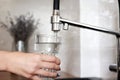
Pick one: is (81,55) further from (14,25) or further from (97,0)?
(14,25)

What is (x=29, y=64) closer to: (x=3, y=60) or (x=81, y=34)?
(x=3, y=60)

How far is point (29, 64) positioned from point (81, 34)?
75 cm

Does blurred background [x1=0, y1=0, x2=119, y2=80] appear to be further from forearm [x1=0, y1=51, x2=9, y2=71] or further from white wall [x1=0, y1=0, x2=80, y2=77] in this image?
forearm [x1=0, y1=51, x2=9, y2=71]

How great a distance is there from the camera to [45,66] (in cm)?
55

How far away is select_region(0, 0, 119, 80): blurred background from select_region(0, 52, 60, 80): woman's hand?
36 centimetres

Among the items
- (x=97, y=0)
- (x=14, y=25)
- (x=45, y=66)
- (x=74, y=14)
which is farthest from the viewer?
(x=14, y=25)

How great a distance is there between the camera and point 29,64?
538 mm

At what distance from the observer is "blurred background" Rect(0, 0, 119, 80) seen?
1026 mm

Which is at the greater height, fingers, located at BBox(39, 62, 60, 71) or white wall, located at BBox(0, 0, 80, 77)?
white wall, located at BBox(0, 0, 80, 77)

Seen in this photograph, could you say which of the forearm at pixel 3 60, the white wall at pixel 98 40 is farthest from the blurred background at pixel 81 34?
Result: the forearm at pixel 3 60

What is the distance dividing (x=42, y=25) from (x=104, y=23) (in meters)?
0.52

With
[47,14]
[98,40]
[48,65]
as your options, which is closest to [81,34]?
[98,40]

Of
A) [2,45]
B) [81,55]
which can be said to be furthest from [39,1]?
[81,55]

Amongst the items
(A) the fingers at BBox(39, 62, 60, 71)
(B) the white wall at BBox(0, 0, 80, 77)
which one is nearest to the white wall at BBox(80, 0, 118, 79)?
(B) the white wall at BBox(0, 0, 80, 77)
